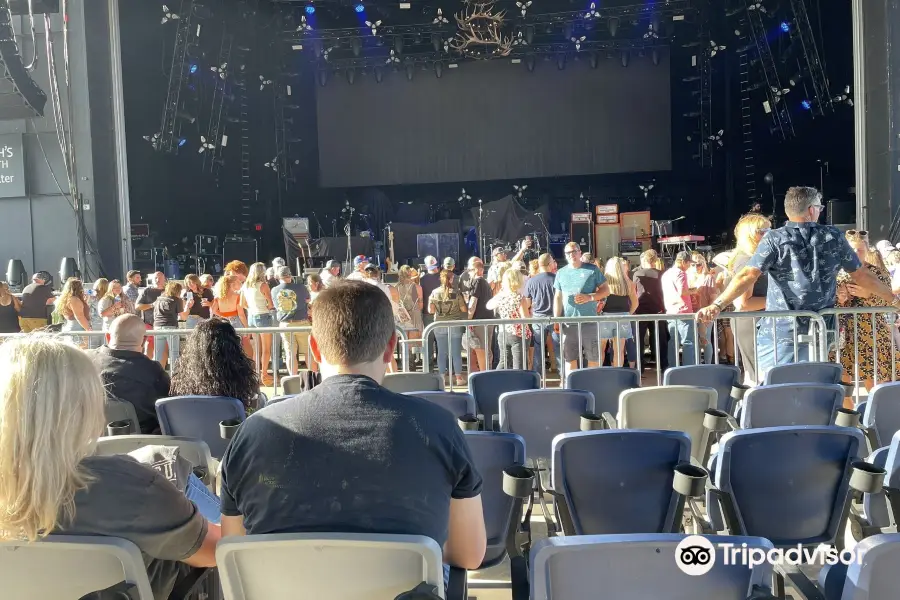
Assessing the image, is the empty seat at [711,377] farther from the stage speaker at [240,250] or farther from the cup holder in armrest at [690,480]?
the stage speaker at [240,250]

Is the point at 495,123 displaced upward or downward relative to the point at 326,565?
upward

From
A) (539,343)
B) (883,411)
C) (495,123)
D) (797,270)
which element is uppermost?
(495,123)

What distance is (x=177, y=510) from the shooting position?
1698mm

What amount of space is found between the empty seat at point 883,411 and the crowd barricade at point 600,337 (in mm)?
1367

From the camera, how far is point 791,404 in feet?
11.0

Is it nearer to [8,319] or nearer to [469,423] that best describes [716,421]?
[469,423]

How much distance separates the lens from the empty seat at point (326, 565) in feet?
4.79

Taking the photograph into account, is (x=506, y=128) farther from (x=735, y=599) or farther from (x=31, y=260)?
(x=735, y=599)

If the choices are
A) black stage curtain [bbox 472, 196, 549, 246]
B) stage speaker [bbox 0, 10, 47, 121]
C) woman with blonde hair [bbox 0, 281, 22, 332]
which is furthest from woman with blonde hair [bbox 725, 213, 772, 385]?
black stage curtain [bbox 472, 196, 549, 246]

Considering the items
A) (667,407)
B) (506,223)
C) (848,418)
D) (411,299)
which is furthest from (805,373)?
(506,223)

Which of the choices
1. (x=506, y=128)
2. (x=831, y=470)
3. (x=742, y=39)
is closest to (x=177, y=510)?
(x=831, y=470)

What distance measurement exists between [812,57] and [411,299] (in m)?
10.5

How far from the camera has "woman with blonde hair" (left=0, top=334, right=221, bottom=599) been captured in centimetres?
153

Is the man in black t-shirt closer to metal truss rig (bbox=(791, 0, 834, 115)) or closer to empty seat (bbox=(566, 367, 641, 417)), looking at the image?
empty seat (bbox=(566, 367, 641, 417))
